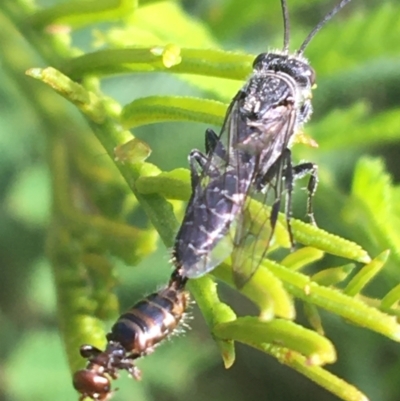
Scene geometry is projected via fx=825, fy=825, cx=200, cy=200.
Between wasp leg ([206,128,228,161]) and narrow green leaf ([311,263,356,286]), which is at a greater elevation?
wasp leg ([206,128,228,161])

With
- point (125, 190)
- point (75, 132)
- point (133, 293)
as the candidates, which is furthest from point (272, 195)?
point (133, 293)

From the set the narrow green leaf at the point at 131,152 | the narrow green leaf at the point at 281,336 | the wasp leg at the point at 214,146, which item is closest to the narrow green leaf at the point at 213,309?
the narrow green leaf at the point at 281,336

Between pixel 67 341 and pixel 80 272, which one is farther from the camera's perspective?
pixel 80 272

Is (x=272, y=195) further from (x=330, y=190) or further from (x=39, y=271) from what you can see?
(x=39, y=271)

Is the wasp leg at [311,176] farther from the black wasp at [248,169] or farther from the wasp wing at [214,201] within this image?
the wasp wing at [214,201]

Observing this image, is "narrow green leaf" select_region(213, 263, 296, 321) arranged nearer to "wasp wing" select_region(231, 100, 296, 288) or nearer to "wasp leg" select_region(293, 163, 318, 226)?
"wasp wing" select_region(231, 100, 296, 288)

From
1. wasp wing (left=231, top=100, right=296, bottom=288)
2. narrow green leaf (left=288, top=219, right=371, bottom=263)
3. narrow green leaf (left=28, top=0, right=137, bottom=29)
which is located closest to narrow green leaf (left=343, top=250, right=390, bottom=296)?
narrow green leaf (left=288, top=219, right=371, bottom=263)

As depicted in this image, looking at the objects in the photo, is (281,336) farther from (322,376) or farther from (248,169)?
(248,169)
